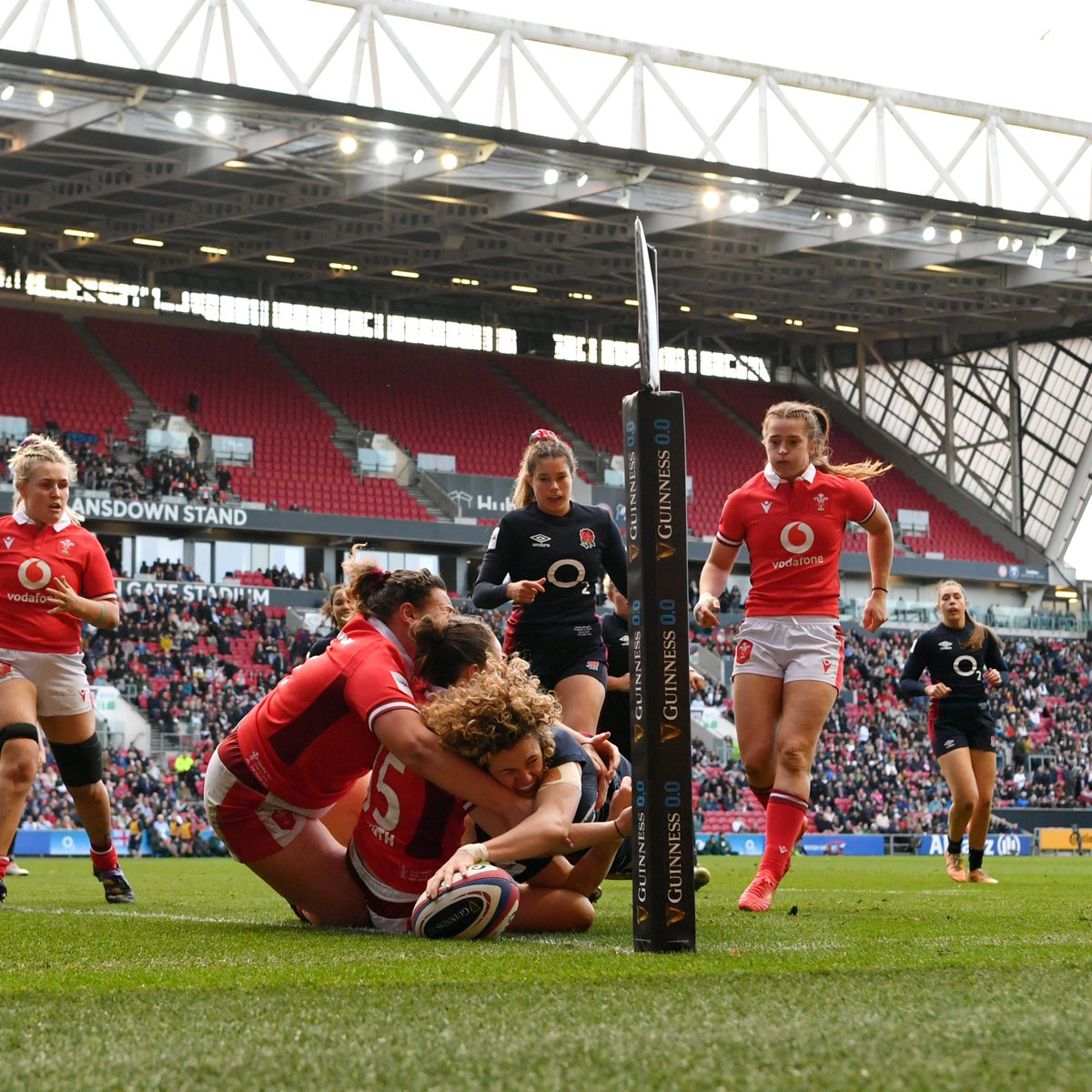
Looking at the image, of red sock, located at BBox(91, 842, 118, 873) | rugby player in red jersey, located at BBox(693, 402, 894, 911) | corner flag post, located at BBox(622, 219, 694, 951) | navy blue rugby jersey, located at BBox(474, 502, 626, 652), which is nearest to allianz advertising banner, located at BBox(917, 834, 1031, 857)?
rugby player in red jersey, located at BBox(693, 402, 894, 911)

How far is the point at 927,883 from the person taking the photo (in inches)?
442

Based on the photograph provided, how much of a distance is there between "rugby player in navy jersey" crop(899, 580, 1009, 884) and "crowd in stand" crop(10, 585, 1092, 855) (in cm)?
1473

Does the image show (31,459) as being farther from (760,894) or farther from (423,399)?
(423,399)

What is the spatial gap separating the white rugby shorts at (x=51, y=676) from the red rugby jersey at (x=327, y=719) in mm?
2424

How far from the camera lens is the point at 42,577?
7703 mm

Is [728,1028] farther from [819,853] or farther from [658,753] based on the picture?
[819,853]

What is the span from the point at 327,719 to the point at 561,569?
257 cm

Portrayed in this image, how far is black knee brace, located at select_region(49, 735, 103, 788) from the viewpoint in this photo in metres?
7.89

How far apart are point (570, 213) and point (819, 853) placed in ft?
46.0

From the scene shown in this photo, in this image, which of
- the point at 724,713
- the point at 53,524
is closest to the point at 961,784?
the point at 53,524

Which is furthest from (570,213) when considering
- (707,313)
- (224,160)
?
(707,313)

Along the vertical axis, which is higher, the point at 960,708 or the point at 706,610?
the point at 706,610

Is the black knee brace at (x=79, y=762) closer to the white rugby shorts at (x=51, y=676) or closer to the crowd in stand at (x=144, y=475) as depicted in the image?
the white rugby shorts at (x=51, y=676)

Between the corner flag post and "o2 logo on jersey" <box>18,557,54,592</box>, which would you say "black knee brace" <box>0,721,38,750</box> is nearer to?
"o2 logo on jersey" <box>18,557,54,592</box>
